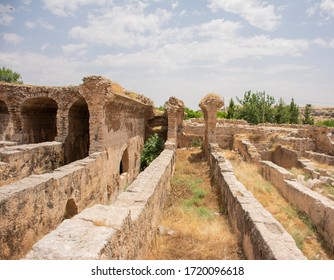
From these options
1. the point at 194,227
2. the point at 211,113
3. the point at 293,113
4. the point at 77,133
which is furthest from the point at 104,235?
the point at 293,113

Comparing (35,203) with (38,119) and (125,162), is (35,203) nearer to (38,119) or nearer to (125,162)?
(125,162)

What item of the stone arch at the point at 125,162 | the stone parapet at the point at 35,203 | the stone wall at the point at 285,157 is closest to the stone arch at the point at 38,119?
the stone arch at the point at 125,162

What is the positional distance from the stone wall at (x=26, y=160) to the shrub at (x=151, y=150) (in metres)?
6.24

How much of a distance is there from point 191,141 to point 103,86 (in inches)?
357

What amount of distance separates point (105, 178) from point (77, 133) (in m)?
4.11

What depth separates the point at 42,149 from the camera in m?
10.1

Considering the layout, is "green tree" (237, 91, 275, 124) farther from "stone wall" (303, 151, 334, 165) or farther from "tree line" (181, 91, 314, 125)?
"stone wall" (303, 151, 334, 165)

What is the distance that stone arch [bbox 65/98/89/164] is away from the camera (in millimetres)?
12663

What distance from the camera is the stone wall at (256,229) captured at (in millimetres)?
4090

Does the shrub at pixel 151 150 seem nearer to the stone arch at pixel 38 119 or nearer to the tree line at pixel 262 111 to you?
the stone arch at pixel 38 119

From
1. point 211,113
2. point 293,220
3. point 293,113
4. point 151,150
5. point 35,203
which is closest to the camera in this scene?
point 35,203

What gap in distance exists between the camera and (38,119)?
1482 centimetres

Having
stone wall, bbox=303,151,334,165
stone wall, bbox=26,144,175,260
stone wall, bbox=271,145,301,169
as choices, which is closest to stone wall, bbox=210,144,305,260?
stone wall, bbox=26,144,175,260
